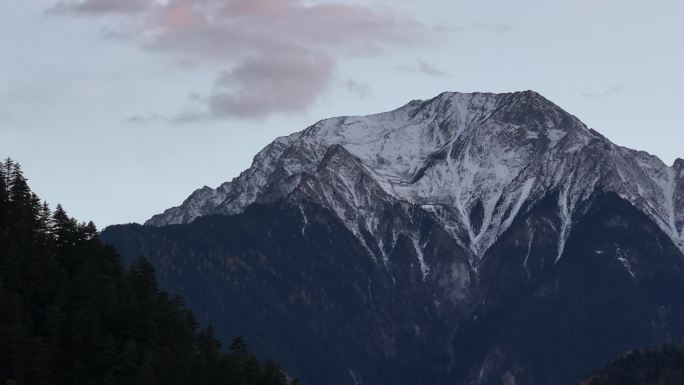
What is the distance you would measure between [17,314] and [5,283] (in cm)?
860

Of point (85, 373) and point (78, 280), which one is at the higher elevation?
point (78, 280)

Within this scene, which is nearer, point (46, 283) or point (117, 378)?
point (117, 378)

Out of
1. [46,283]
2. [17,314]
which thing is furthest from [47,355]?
[46,283]

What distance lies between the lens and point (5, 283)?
191 metres

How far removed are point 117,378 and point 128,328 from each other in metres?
15.6

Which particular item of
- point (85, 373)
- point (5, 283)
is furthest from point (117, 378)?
point (5, 283)

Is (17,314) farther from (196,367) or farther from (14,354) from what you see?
(196,367)

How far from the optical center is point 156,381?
617ft

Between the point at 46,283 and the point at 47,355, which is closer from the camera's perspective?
the point at 47,355

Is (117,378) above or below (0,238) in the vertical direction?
below

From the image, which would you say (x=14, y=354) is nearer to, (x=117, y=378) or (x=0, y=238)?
(x=117, y=378)

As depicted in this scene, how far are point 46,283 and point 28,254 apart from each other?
3.36 metres

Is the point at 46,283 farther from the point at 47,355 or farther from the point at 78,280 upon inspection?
the point at 47,355

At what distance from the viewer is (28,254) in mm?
196750
